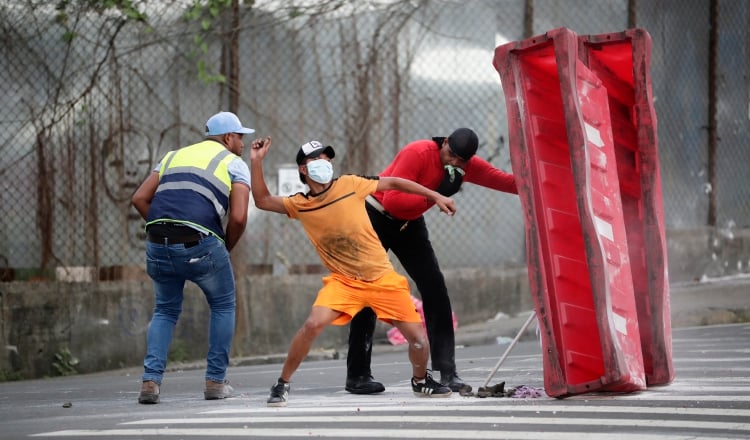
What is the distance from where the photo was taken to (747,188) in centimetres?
1719

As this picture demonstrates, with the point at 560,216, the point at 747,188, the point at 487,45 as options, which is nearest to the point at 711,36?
the point at 747,188

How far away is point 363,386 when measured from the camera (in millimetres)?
8484

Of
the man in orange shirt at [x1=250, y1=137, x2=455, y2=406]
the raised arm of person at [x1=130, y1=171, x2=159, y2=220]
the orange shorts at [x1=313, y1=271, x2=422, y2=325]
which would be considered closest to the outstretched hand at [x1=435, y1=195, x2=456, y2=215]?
the man in orange shirt at [x1=250, y1=137, x2=455, y2=406]

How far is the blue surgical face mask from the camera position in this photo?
7.74 metres

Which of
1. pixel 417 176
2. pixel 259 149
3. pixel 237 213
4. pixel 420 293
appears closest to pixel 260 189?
pixel 259 149

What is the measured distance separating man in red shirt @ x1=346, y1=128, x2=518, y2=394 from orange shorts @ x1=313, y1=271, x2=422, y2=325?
0.56 meters

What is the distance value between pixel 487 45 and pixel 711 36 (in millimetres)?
3694

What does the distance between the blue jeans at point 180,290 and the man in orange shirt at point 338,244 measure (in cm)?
66

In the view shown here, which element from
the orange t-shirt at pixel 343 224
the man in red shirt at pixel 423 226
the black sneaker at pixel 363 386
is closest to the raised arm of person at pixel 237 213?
the orange t-shirt at pixel 343 224

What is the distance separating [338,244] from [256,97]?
Answer: 6.07 meters

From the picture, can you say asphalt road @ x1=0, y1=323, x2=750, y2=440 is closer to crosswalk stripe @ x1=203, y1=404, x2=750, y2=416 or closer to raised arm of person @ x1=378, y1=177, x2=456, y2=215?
crosswalk stripe @ x1=203, y1=404, x2=750, y2=416

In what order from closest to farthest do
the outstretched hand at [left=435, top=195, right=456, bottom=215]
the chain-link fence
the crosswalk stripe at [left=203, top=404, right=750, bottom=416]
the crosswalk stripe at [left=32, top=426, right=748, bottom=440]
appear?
the crosswalk stripe at [left=32, top=426, right=748, bottom=440]
the crosswalk stripe at [left=203, top=404, right=750, bottom=416]
the outstretched hand at [left=435, top=195, right=456, bottom=215]
the chain-link fence

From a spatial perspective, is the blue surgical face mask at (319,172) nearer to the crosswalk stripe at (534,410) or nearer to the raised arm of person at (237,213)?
the raised arm of person at (237,213)

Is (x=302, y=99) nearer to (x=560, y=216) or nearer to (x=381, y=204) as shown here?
(x=381, y=204)
